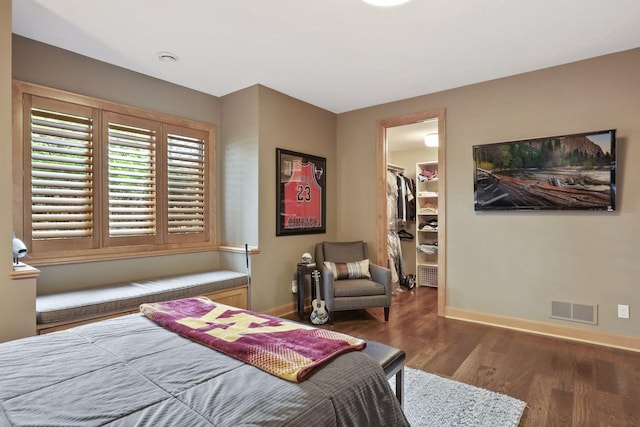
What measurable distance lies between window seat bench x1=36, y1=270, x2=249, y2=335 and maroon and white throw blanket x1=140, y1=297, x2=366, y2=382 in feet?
2.84

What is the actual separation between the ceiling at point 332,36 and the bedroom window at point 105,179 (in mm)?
538

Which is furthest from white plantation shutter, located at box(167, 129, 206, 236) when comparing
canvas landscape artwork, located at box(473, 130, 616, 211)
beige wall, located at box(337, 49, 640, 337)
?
canvas landscape artwork, located at box(473, 130, 616, 211)

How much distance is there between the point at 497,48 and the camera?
3.00 meters

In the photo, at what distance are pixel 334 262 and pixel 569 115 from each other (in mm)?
2838

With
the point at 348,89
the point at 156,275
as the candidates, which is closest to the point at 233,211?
the point at 156,275

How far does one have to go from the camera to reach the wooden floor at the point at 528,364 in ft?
6.93

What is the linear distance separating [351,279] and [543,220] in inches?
81.3

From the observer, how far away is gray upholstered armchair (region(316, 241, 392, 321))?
12.3 feet

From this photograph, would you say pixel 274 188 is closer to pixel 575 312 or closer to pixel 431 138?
pixel 431 138

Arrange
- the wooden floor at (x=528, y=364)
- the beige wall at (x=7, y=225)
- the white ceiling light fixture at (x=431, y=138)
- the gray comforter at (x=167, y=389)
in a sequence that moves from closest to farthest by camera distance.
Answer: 1. the gray comforter at (x=167, y=389)
2. the wooden floor at (x=528, y=364)
3. the beige wall at (x=7, y=225)
4. the white ceiling light fixture at (x=431, y=138)

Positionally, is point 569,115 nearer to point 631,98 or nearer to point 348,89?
point 631,98

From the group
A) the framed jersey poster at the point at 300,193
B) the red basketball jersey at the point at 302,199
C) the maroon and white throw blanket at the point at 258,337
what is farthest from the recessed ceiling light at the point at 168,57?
the maroon and white throw blanket at the point at 258,337

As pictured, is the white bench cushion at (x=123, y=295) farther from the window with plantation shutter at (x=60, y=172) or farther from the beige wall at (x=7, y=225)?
the window with plantation shutter at (x=60, y=172)

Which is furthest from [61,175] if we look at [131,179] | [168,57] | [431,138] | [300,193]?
[431,138]
